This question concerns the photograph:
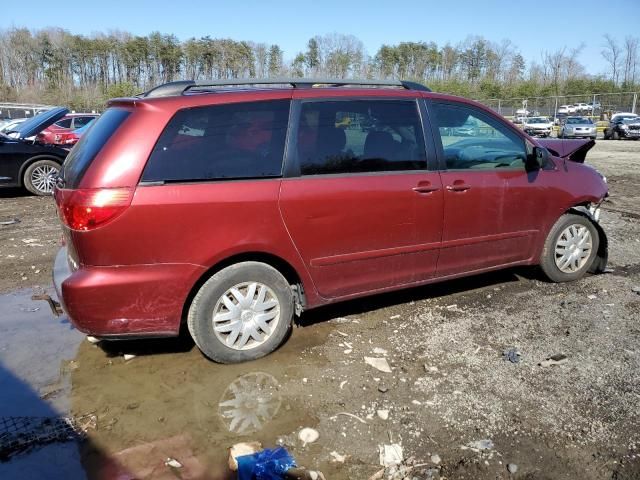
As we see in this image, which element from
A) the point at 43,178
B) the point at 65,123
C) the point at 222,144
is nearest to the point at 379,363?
the point at 222,144

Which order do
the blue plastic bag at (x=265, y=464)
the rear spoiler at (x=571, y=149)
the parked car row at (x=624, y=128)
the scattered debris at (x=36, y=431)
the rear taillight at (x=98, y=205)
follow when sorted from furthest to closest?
the parked car row at (x=624, y=128)
the rear spoiler at (x=571, y=149)
the rear taillight at (x=98, y=205)
the scattered debris at (x=36, y=431)
the blue plastic bag at (x=265, y=464)

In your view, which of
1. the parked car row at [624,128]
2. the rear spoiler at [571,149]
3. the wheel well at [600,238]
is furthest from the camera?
the parked car row at [624,128]

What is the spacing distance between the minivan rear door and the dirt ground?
566 millimetres

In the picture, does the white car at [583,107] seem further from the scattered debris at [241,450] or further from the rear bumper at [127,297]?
the scattered debris at [241,450]

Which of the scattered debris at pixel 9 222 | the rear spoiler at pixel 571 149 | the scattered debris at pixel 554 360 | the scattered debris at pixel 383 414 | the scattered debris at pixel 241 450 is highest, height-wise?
the rear spoiler at pixel 571 149

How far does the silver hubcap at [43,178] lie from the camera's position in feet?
35.1

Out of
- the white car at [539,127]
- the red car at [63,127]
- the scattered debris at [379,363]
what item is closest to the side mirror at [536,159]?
the scattered debris at [379,363]

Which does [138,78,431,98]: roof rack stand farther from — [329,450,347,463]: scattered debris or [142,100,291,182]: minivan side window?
[329,450,347,463]: scattered debris

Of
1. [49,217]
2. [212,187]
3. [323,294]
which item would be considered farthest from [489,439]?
[49,217]

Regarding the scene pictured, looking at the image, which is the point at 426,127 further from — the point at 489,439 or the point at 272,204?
the point at 489,439

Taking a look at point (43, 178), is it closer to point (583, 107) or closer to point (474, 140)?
point (474, 140)

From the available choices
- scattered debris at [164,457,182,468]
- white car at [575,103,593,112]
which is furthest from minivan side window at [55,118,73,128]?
white car at [575,103,593,112]

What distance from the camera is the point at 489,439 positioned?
281 cm

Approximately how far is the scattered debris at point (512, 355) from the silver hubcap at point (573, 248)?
63.4 inches
